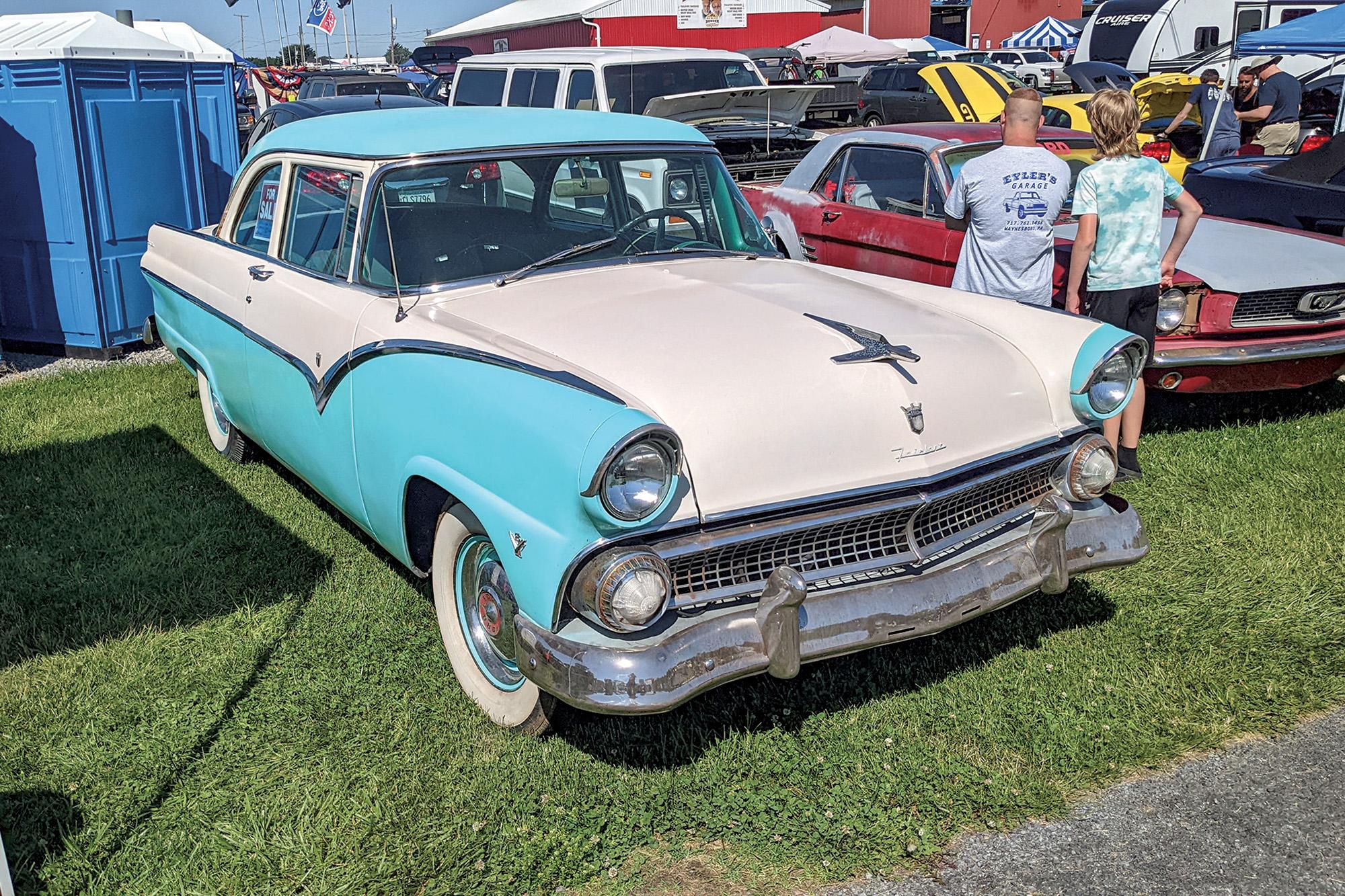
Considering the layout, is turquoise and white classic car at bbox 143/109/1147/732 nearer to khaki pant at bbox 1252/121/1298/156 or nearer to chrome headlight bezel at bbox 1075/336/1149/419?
chrome headlight bezel at bbox 1075/336/1149/419

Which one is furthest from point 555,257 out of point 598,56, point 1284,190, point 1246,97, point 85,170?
point 1246,97

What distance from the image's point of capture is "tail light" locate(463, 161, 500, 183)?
3.86m

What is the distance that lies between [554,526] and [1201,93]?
12839mm

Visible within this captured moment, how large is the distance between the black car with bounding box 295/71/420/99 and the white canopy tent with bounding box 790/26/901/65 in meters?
14.7

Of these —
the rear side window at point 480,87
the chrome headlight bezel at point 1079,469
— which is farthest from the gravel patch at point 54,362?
the chrome headlight bezel at point 1079,469

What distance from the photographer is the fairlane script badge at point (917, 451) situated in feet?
9.79

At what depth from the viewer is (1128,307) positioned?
188 inches

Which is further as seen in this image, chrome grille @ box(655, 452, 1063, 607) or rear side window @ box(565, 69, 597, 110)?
rear side window @ box(565, 69, 597, 110)

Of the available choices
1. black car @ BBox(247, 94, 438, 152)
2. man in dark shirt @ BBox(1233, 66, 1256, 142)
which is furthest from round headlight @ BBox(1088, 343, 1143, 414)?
man in dark shirt @ BBox(1233, 66, 1256, 142)

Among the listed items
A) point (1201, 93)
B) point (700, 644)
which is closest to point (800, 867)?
point (700, 644)

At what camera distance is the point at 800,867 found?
9.11 feet

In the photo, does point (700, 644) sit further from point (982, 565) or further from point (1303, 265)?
point (1303, 265)

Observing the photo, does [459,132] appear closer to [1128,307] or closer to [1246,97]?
[1128,307]

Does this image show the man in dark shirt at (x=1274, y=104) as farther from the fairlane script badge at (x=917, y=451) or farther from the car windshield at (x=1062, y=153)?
the fairlane script badge at (x=917, y=451)
